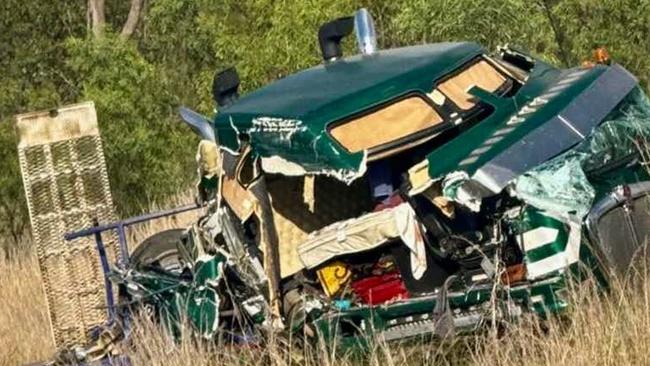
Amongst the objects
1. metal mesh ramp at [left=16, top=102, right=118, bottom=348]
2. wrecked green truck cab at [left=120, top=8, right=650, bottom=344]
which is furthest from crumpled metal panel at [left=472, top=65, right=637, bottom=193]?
metal mesh ramp at [left=16, top=102, right=118, bottom=348]

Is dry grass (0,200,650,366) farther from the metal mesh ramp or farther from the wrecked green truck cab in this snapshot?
the metal mesh ramp

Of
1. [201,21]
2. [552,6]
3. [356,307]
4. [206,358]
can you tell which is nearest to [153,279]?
[206,358]

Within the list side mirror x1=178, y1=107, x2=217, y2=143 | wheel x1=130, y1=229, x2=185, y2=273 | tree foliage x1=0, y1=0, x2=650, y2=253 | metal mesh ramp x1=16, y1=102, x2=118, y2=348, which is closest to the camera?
side mirror x1=178, y1=107, x2=217, y2=143

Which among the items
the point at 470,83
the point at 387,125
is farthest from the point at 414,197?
the point at 470,83

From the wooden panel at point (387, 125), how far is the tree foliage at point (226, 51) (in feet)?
16.3

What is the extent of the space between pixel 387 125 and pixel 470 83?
0.66 m

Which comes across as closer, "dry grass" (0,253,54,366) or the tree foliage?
"dry grass" (0,253,54,366)

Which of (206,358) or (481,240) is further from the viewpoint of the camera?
(206,358)

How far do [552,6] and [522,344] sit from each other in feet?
25.8

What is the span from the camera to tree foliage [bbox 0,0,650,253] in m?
10.9

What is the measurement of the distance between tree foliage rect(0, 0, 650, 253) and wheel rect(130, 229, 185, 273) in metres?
3.63

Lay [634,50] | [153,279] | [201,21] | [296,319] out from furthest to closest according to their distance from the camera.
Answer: [201,21] → [634,50] → [153,279] → [296,319]

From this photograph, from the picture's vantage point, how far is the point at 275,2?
43.9 feet

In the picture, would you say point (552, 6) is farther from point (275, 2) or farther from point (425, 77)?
point (425, 77)
